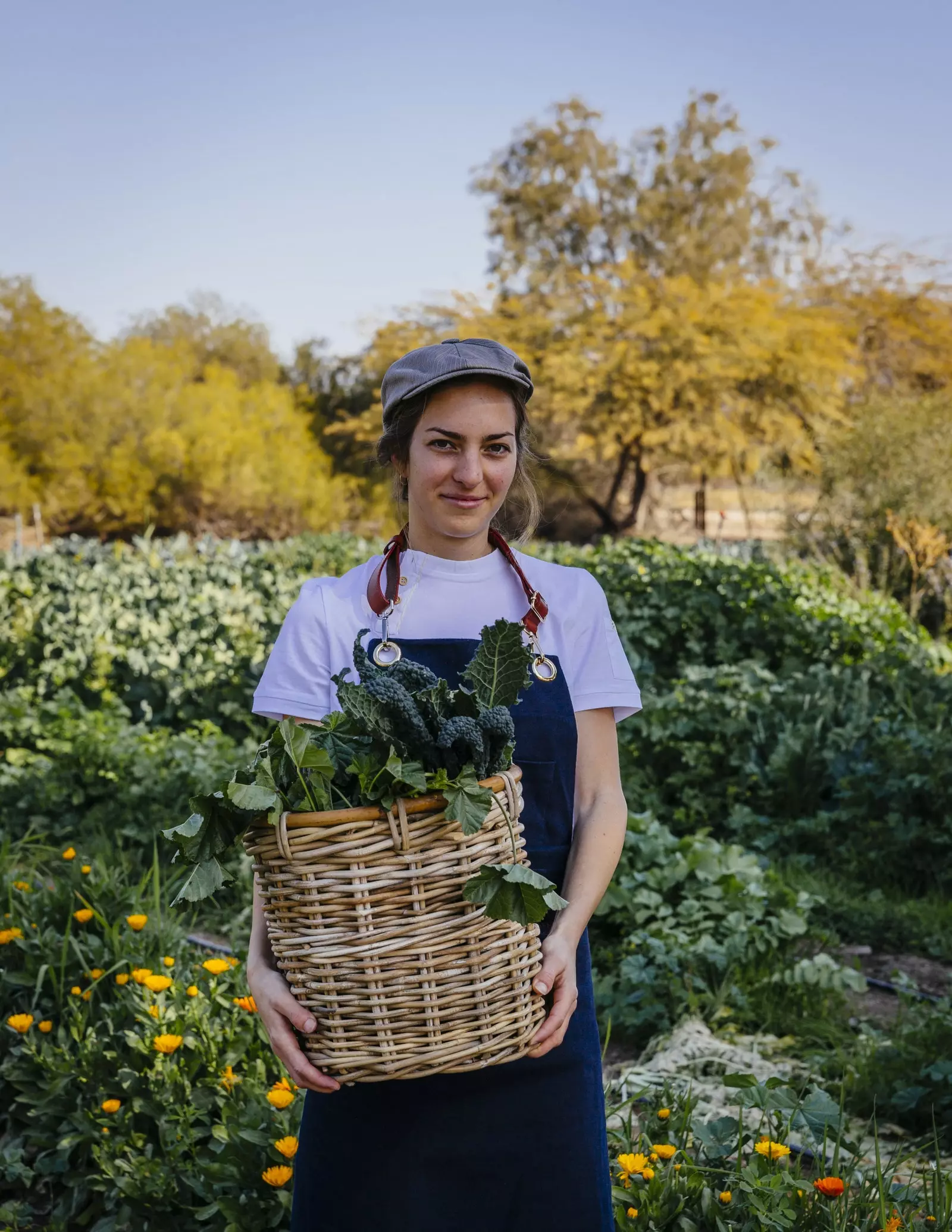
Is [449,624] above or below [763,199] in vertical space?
below

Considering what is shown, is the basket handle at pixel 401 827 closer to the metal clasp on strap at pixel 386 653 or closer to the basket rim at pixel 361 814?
the basket rim at pixel 361 814

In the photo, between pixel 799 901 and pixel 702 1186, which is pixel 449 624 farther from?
pixel 799 901

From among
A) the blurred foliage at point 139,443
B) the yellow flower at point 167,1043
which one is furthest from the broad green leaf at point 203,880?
the blurred foliage at point 139,443

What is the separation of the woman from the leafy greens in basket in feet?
0.56

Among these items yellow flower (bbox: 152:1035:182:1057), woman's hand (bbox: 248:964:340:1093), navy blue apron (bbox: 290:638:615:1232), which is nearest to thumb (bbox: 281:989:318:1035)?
woman's hand (bbox: 248:964:340:1093)

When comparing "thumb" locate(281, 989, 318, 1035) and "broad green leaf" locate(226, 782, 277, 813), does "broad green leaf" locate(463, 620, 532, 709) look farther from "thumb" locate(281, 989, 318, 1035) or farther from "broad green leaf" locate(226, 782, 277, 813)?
"thumb" locate(281, 989, 318, 1035)

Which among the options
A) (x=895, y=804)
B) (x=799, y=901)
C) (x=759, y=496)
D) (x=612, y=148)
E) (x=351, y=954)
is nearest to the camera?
(x=351, y=954)

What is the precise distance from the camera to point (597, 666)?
1639mm

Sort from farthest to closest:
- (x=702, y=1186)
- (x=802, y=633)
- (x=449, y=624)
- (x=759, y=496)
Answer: (x=759, y=496) → (x=802, y=633) → (x=702, y=1186) → (x=449, y=624)

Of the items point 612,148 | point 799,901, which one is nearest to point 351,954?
point 799,901

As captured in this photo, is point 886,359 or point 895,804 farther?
point 886,359

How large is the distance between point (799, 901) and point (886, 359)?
1084 inches

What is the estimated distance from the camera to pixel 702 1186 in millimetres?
1940

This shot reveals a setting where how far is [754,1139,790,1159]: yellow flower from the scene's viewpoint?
1908 mm
